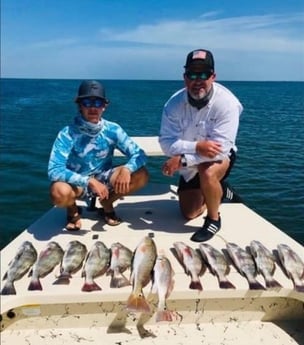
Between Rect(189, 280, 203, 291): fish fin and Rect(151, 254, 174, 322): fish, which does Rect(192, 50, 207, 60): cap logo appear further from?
Rect(189, 280, 203, 291): fish fin

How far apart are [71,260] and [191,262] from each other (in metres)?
1.01

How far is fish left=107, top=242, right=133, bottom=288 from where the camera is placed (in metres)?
3.46

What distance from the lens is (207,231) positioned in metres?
4.35

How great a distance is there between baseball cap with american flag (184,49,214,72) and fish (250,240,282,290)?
5.60 feet

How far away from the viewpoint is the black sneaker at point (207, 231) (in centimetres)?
428

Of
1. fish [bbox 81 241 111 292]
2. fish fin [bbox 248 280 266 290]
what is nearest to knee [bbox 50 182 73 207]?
fish [bbox 81 241 111 292]

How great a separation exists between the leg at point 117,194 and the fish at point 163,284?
3.07ft

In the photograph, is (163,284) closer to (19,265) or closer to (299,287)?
(299,287)

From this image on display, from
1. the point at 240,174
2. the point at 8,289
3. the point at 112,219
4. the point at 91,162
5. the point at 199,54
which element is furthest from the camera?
the point at 240,174

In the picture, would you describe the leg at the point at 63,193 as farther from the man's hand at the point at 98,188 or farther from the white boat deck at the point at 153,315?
the white boat deck at the point at 153,315

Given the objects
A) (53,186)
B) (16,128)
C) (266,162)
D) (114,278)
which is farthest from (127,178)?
(16,128)

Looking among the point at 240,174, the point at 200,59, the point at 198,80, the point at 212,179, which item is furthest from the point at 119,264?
the point at 240,174

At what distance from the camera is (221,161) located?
426 cm

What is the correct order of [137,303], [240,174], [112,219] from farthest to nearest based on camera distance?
[240,174] < [112,219] < [137,303]
